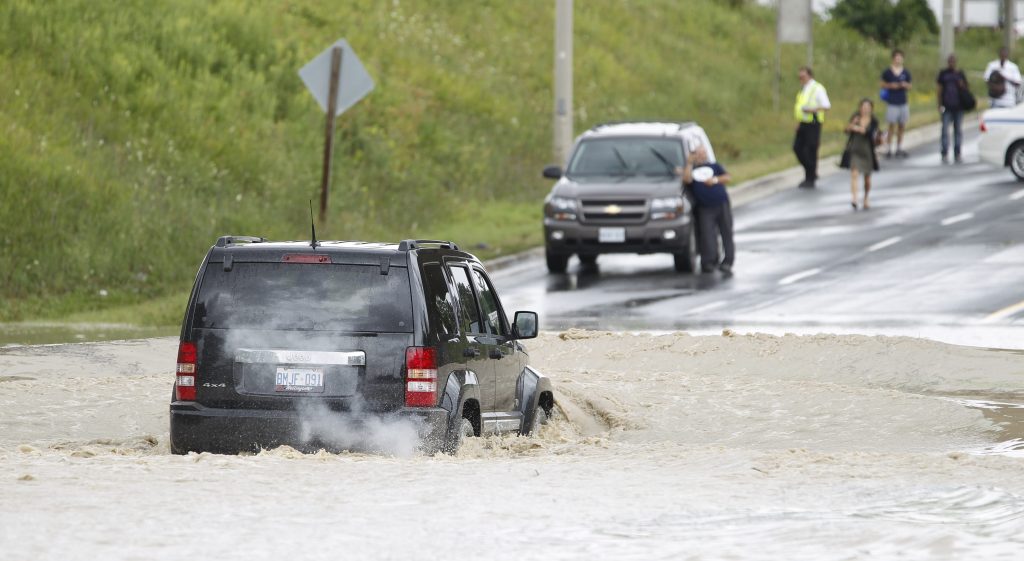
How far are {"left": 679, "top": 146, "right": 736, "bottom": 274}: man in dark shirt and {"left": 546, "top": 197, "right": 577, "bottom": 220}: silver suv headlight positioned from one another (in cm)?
161

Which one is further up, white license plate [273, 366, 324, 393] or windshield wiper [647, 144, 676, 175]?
windshield wiper [647, 144, 676, 175]

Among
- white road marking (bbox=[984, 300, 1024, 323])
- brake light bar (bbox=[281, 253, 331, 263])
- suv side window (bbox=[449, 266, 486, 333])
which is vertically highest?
brake light bar (bbox=[281, 253, 331, 263])

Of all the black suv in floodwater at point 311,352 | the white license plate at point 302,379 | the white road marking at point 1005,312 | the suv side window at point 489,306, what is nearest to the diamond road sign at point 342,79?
the white road marking at point 1005,312

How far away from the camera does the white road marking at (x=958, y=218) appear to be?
29656 millimetres

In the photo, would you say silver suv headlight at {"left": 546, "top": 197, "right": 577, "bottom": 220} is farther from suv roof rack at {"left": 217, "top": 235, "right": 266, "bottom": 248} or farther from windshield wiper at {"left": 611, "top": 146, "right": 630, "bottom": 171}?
suv roof rack at {"left": 217, "top": 235, "right": 266, "bottom": 248}

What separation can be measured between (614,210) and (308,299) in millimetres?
15143

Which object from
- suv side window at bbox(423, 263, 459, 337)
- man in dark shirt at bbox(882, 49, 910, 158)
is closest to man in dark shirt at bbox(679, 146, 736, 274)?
man in dark shirt at bbox(882, 49, 910, 158)

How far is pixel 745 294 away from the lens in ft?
75.1

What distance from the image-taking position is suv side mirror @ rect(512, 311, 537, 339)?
12.0 metres

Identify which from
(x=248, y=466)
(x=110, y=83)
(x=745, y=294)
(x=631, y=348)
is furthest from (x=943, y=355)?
(x=110, y=83)

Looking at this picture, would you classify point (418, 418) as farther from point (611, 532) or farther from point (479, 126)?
point (479, 126)

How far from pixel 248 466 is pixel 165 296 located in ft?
41.0

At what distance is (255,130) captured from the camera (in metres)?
28.8

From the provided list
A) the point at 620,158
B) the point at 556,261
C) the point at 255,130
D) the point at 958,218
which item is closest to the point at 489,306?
the point at 556,261
